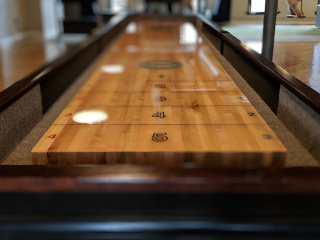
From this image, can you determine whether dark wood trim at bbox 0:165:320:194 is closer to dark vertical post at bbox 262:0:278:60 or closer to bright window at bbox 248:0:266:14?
dark vertical post at bbox 262:0:278:60

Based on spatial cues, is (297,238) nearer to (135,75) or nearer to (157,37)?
(135,75)

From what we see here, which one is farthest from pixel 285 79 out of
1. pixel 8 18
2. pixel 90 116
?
pixel 8 18

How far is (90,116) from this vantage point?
1.63 m

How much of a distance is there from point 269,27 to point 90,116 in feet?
4.63

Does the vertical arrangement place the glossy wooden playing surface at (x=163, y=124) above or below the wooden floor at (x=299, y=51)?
below

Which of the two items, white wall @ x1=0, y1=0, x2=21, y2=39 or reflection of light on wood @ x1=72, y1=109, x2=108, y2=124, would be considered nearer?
reflection of light on wood @ x1=72, y1=109, x2=108, y2=124

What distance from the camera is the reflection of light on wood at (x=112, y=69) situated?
254 cm

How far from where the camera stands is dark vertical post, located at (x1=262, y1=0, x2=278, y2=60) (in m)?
2.36

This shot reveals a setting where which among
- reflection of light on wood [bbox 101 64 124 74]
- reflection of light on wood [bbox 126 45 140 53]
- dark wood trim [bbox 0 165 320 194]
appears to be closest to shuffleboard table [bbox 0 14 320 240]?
dark wood trim [bbox 0 165 320 194]

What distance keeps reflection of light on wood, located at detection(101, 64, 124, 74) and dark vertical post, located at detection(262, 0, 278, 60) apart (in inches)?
37.1

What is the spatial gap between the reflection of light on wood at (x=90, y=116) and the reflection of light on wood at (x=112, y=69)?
871mm

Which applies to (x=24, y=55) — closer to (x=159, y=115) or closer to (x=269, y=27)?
(x=269, y=27)

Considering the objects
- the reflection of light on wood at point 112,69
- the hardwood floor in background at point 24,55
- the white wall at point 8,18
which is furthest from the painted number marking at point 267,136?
the white wall at point 8,18

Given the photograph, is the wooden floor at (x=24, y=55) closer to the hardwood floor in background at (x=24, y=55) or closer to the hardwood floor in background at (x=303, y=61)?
the hardwood floor in background at (x=24, y=55)
